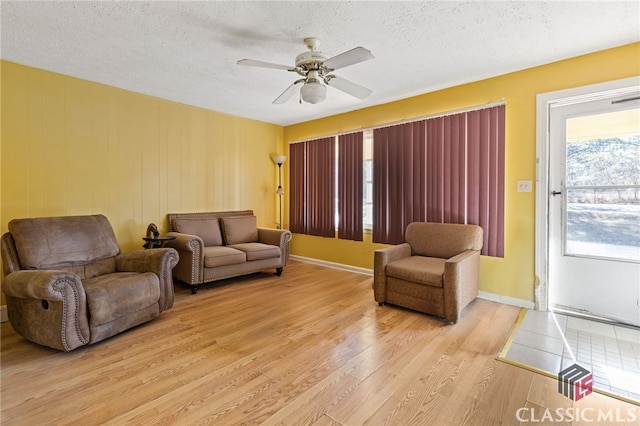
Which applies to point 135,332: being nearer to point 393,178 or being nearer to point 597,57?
point 393,178

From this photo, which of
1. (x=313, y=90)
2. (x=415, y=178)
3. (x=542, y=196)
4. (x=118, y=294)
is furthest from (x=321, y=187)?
(x=118, y=294)

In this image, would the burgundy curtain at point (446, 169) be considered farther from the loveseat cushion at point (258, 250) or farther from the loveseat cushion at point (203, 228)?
the loveseat cushion at point (203, 228)

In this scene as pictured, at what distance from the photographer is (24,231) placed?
8.58ft

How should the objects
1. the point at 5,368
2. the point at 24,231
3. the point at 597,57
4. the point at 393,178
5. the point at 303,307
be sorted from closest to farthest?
the point at 5,368, the point at 24,231, the point at 597,57, the point at 303,307, the point at 393,178

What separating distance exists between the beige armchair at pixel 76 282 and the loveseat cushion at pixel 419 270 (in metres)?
2.20

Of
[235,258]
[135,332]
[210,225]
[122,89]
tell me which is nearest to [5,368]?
[135,332]

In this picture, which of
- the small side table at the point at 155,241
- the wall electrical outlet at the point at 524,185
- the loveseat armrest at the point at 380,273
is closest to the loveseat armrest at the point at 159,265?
the small side table at the point at 155,241

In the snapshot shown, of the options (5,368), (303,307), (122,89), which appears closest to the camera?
(5,368)

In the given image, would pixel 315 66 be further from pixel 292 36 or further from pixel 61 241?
pixel 61 241

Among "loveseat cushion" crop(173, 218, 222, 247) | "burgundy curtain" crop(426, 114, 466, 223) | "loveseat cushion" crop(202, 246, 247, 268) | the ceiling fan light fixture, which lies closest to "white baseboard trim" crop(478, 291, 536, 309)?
"burgundy curtain" crop(426, 114, 466, 223)

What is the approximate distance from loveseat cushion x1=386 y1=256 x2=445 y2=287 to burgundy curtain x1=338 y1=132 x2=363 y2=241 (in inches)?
55.0

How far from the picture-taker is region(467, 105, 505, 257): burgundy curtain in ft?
10.9

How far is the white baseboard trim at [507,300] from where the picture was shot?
3.20 meters

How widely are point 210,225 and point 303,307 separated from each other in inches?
79.1
